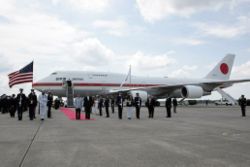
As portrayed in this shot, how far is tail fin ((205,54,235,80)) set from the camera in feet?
157

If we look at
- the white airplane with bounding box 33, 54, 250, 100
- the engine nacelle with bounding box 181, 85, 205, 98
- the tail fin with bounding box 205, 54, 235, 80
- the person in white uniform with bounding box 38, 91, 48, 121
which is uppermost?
the tail fin with bounding box 205, 54, 235, 80

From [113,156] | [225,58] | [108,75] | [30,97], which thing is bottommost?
[113,156]

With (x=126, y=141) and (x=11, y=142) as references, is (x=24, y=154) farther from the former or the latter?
(x=126, y=141)

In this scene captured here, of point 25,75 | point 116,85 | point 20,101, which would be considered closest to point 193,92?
point 116,85

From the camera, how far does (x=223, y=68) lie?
158 ft

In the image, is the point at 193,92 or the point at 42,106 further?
the point at 193,92

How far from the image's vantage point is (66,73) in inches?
1389

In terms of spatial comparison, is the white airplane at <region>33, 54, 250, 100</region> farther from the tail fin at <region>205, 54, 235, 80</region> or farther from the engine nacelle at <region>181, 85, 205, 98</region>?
the tail fin at <region>205, 54, 235, 80</region>

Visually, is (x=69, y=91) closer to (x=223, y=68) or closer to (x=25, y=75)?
(x=25, y=75)

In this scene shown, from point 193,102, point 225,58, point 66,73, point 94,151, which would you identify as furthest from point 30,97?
point 193,102

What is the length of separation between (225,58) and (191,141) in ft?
140

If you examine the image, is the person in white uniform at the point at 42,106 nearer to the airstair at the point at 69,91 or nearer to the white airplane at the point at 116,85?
the airstair at the point at 69,91

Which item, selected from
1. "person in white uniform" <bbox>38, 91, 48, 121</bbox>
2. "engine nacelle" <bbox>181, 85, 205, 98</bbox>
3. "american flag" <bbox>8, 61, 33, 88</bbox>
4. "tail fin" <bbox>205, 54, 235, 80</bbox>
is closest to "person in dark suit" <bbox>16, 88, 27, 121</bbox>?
"person in white uniform" <bbox>38, 91, 48, 121</bbox>

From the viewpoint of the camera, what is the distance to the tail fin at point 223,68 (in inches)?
1890
